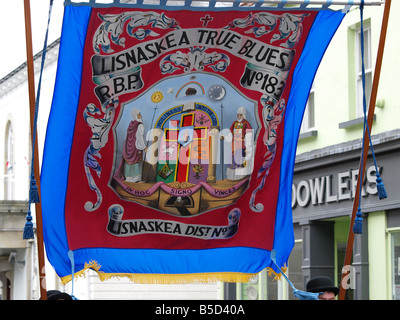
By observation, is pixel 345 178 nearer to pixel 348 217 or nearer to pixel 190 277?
pixel 348 217

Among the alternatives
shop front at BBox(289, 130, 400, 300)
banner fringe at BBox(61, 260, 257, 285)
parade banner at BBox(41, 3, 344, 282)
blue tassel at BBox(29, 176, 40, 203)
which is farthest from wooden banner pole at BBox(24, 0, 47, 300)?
shop front at BBox(289, 130, 400, 300)

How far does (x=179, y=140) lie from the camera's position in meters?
6.34

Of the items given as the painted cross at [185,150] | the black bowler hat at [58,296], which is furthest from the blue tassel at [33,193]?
the painted cross at [185,150]

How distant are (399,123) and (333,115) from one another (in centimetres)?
226

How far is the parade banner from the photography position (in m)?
6.05

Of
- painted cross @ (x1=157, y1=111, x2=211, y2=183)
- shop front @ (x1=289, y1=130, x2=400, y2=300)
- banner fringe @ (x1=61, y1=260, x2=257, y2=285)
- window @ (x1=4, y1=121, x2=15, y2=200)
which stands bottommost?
banner fringe @ (x1=61, y1=260, x2=257, y2=285)

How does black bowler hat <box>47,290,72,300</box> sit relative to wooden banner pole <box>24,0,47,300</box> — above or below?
below

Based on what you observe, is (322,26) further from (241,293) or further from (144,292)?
(144,292)

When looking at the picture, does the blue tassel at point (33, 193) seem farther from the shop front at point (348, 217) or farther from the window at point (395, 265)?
the window at point (395, 265)

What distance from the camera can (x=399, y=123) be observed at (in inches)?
540

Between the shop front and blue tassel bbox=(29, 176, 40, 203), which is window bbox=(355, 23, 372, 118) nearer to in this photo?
the shop front

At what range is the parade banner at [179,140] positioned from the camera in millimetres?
6055

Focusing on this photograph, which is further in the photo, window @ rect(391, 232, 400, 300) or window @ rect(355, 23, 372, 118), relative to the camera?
window @ rect(355, 23, 372, 118)

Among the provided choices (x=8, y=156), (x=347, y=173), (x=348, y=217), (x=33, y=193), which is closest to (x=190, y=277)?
(x=33, y=193)
